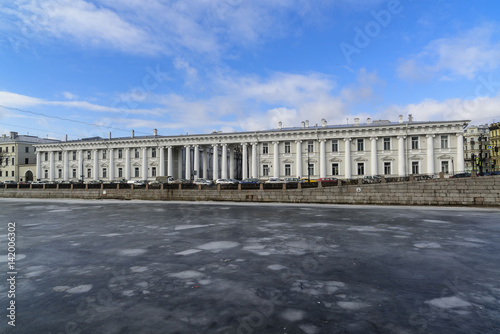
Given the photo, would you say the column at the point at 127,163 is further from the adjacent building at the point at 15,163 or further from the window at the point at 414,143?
the window at the point at 414,143

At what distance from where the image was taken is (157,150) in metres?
67.6

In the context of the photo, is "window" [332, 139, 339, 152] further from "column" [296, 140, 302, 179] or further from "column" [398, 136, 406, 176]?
"column" [398, 136, 406, 176]

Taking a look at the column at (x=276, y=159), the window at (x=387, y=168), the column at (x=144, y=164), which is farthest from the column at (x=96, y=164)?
the window at (x=387, y=168)

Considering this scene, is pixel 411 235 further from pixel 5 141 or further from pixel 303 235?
pixel 5 141

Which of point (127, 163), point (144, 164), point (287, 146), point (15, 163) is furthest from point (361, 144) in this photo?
point (15, 163)

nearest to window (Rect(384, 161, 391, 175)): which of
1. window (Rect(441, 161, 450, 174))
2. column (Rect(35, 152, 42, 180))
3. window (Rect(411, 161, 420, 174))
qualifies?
window (Rect(411, 161, 420, 174))

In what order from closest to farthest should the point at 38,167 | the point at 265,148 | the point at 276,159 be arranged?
the point at 276,159, the point at 265,148, the point at 38,167

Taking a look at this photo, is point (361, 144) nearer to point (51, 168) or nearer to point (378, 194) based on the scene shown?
point (378, 194)

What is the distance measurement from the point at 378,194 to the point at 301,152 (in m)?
29.3

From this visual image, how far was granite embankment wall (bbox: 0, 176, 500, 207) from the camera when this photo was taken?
2598cm

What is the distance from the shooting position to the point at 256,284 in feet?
20.6

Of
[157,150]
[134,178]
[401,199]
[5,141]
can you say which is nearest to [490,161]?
[401,199]

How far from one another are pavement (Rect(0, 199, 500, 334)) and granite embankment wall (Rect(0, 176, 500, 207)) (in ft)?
56.1

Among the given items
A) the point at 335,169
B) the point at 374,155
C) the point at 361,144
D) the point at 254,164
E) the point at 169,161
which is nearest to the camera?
the point at 374,155
